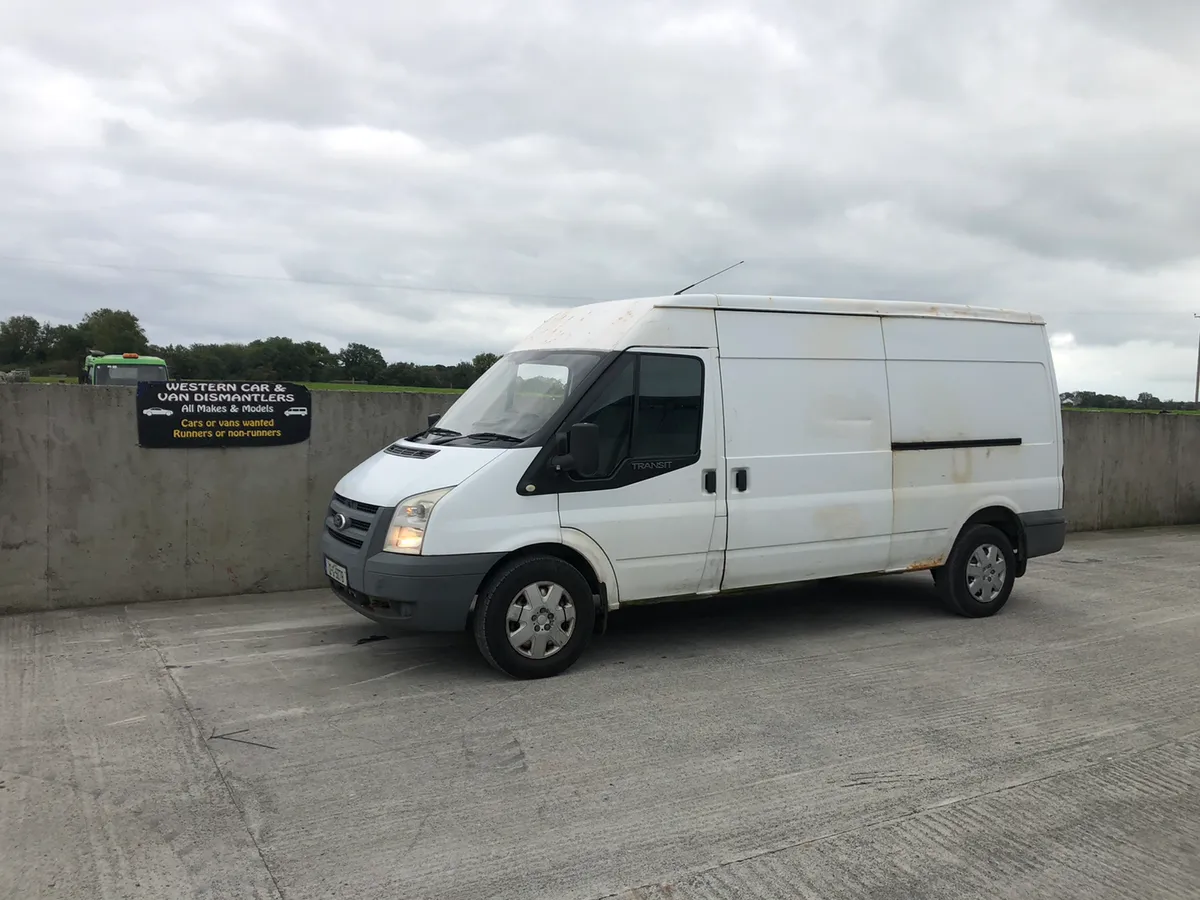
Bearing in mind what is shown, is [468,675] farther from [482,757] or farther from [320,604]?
[320,604]

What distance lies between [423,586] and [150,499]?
3.57 meters

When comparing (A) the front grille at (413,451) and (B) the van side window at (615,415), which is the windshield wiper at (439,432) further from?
(B) the van side window at (615,415)

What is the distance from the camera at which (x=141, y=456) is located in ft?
24.9

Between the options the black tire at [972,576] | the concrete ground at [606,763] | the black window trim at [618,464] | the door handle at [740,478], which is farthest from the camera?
the black tire at [972,576]

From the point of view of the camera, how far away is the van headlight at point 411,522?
5375 millimetres

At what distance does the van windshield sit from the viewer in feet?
19.3

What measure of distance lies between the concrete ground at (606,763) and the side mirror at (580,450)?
1316mm

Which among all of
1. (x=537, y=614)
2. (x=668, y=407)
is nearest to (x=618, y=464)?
(x=668, y=407)

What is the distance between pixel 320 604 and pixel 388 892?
4.72m

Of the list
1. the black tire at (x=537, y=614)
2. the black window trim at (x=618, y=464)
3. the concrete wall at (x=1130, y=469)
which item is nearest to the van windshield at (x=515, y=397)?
the black window trim at (x=618, y=464)

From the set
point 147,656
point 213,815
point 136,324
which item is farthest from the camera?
point 136,324

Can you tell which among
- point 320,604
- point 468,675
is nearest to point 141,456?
point 320,604

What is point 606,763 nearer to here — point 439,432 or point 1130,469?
point 439,432

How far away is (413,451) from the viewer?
609cm
